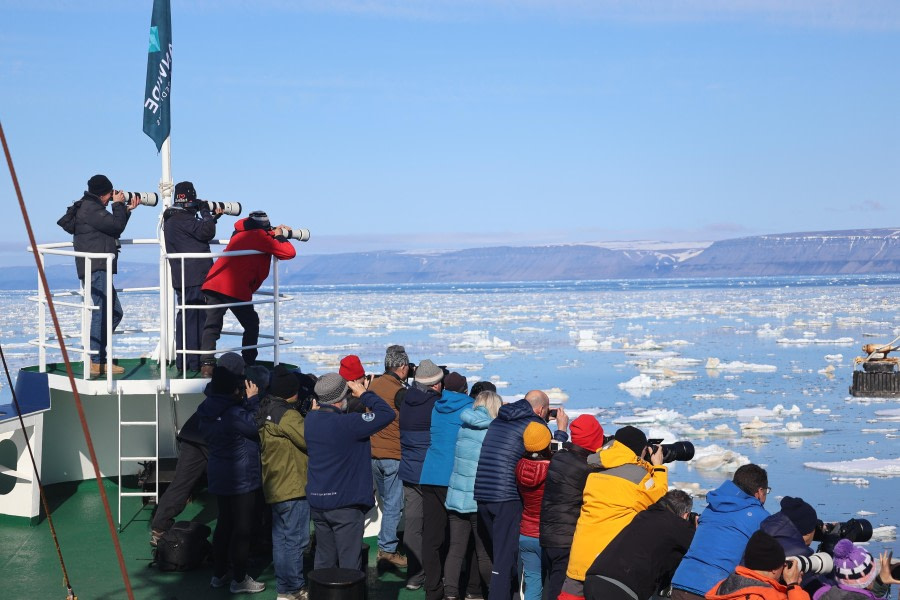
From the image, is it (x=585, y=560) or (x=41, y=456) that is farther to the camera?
(x=41, y=456)

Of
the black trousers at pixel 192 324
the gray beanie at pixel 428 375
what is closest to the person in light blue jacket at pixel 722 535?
the gray beanie at pixel 428 375

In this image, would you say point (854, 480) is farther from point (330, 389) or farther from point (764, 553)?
point (764, 553)

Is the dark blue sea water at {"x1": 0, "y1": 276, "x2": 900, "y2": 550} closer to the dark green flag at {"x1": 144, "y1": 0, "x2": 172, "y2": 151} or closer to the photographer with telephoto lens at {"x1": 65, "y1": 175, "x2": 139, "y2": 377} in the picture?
the dark green flag at {"x1": 144, "y1": 0, "x2": 172, "y2": 151}

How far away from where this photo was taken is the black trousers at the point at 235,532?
6.72 m

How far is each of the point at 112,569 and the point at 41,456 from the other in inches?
71.5

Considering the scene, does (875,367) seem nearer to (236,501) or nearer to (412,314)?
(236,501)

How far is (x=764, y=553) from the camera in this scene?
171 inches

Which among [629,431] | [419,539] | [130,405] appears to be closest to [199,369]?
[130,405]

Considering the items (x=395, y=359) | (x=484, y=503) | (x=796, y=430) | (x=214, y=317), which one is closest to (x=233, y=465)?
(x=395, y=359)

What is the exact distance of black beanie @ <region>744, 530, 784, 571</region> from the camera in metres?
4.34

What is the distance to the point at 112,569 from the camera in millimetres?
7254

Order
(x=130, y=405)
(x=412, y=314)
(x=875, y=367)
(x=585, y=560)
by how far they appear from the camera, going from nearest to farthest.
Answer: (x=585, y=560) < (x=130, y=405) < (x=875, y=367) < (x=412, y=314)

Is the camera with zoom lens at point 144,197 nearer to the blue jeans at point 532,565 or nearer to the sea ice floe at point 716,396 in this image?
the blue jeans at point 532,565

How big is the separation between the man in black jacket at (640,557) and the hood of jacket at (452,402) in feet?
5.91
